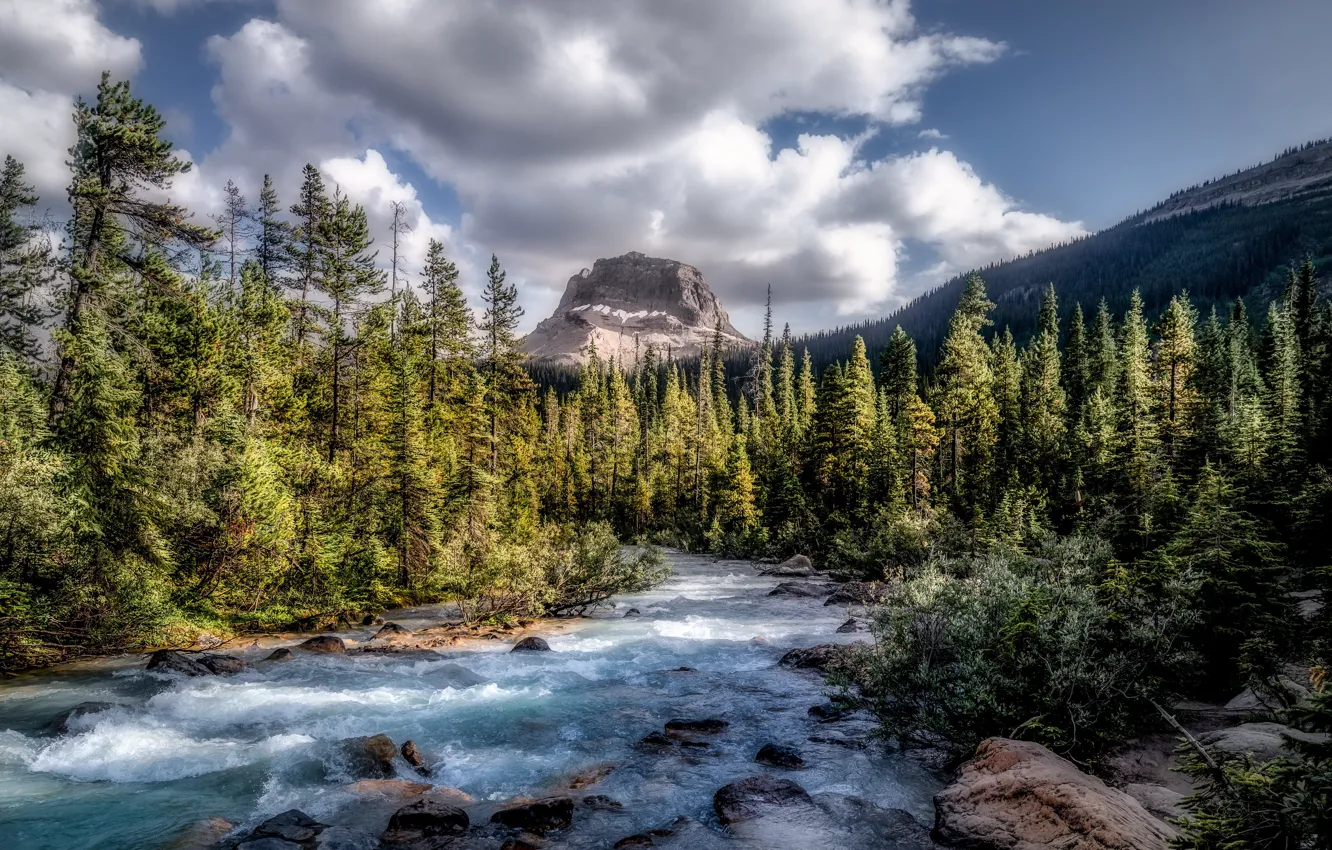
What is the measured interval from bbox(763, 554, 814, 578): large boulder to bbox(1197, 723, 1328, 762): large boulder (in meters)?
29.3

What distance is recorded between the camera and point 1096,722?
10.5 m

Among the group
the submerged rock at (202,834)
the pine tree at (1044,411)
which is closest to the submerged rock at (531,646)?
the submerged rock at (202,834)

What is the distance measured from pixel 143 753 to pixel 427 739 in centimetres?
495

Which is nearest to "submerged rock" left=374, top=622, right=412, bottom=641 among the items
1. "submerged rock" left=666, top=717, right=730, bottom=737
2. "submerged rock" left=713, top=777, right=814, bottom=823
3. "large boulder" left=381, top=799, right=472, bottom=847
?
"submerged rock" left=666, top=717, right=730, bottom=737

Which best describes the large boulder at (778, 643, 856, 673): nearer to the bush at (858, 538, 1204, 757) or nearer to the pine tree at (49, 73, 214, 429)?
the bush at (858, 538, 1204, 757)

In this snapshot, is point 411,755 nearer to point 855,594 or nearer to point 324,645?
point 324,645

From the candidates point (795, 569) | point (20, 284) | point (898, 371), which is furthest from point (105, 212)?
point (898, 371)

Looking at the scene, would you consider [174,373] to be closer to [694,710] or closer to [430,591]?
[430,591]

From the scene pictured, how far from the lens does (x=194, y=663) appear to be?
1705 cm

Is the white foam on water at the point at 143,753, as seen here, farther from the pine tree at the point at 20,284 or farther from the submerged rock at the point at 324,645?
the pine tree at the point at 20,284

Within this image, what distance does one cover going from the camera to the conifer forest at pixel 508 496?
36.4 feet

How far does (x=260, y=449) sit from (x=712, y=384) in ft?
277

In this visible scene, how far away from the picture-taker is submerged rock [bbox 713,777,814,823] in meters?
9.92

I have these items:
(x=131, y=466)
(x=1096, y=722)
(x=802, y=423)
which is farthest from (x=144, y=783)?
(x=802, y=423)
